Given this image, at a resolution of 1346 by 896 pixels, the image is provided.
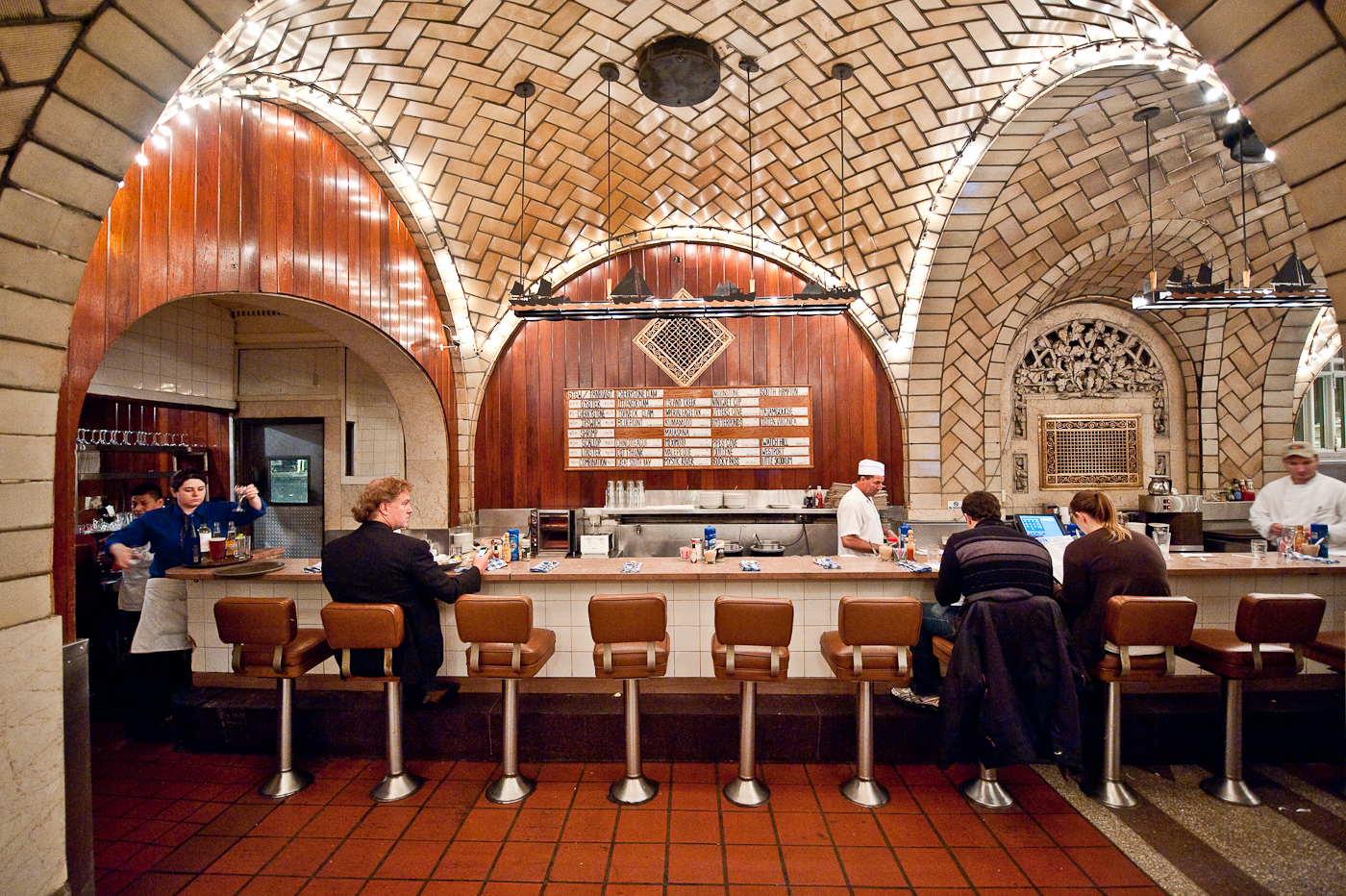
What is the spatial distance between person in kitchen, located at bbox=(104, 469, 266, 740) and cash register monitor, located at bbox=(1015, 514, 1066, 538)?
5.23m

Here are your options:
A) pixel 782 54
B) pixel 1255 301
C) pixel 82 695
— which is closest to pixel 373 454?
pixel 82 695

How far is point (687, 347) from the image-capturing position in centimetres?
680

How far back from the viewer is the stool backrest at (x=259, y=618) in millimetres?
2928

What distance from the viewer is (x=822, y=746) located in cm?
328

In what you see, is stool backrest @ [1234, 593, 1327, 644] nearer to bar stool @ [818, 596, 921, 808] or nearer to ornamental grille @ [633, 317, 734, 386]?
bar stool @ [818, 596, 921, 808]

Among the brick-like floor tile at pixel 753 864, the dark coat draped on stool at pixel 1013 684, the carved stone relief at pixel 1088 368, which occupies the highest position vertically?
the carved stone relief at pixel 1088 368

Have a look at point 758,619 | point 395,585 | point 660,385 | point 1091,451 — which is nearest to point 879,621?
point 758,619

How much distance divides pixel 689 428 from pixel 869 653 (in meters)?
4.15

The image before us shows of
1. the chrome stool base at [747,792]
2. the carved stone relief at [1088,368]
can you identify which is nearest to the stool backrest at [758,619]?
the chrome stool base at [747,792]

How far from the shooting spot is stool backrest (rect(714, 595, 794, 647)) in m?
2.77

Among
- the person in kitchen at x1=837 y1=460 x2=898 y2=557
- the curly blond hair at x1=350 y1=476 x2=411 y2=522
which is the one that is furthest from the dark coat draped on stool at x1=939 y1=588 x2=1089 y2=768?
the curly blond hair at x1=350 y1=476 x2=411 y2=522

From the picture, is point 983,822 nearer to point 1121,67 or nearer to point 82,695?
point 82,695

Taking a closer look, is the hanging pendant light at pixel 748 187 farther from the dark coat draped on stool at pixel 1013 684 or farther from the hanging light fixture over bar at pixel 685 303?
the dark coat draped on stool at pixel 1013 684

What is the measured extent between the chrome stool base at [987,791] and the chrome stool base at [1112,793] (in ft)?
1.33
